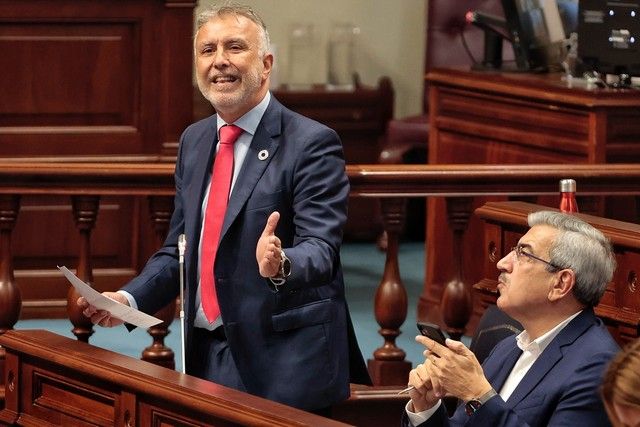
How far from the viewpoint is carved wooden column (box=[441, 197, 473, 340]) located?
4953 millimetres

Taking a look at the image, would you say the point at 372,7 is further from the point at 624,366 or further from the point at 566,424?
the point at 624,366

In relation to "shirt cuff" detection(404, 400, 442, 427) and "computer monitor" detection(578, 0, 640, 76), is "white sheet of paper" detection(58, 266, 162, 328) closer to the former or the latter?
"shirt cuff" detection(404, 400, 442, 427)

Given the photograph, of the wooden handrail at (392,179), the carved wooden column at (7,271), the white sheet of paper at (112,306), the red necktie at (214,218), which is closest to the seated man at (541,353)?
the red necktie at (214,218)

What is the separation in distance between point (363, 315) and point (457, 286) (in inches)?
91.1

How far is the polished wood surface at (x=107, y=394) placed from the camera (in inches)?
126

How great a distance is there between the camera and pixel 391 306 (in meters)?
4.91

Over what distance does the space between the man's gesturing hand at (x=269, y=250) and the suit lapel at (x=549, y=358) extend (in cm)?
59

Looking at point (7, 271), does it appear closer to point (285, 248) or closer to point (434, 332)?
point (285, 248)

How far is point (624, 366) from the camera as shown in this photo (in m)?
2.51

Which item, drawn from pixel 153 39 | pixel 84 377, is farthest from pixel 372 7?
pixel 84 377

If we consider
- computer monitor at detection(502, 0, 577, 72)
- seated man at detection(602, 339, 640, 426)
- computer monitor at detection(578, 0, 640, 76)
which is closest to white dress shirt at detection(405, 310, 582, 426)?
seated man at detection(602, 339, 640, 426)

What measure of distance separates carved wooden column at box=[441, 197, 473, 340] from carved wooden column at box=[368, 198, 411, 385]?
156mm

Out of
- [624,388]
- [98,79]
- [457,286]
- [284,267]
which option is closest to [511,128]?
[457,286]

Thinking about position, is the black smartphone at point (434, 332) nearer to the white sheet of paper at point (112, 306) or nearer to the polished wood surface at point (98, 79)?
the white sheet of paper at point (112, 306)
